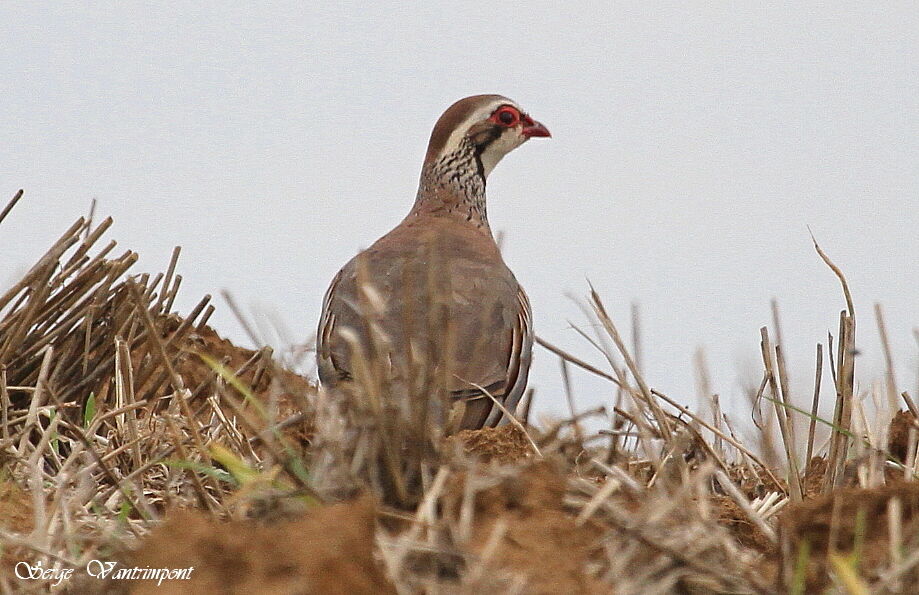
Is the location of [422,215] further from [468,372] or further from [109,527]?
[109,527]

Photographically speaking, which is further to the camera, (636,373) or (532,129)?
(532,129)

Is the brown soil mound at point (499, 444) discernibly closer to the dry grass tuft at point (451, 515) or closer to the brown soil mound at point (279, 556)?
the dry grass tuft at point (451, 515)

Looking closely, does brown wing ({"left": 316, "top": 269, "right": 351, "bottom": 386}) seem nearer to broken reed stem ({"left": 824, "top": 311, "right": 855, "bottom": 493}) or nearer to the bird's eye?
broken reed stem ({"left": 824, "top": 311, "right": 855, "bottom": 493})

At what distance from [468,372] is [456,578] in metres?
2.37

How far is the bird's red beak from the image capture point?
677 cm

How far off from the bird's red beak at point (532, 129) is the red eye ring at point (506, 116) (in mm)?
80

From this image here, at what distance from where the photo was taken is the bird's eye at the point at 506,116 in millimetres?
6625

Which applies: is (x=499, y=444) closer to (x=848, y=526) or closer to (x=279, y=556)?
(x=848, y=526)

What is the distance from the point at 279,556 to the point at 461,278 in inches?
123

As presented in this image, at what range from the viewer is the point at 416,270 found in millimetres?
4922

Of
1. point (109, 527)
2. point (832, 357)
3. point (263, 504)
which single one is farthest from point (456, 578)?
point (832, 357)

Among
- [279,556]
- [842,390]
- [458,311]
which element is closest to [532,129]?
[458,311]

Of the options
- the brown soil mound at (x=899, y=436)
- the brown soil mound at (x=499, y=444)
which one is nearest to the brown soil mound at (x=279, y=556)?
the brown soil mound at (x=499, y=444)

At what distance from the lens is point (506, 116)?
21.8 feet
